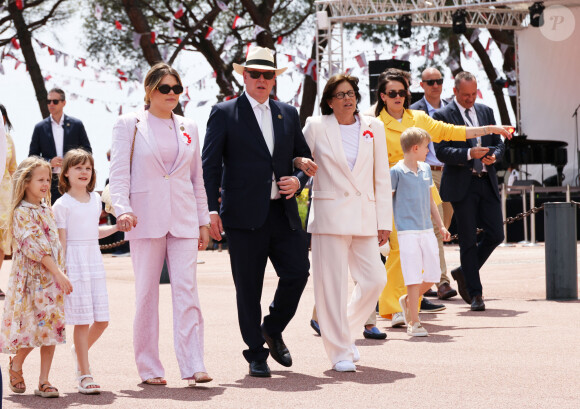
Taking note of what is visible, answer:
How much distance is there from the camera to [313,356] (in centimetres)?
770

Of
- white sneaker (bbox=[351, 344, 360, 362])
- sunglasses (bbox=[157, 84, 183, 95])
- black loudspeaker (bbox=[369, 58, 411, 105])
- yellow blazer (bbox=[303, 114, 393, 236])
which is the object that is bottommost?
white sneaker (bbox=[351, 344, 360, 362])

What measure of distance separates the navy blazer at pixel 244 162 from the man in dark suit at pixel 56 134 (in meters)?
6.25

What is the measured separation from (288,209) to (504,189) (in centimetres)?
1526

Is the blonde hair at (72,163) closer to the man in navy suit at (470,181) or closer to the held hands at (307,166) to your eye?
the held hands at (307,166)

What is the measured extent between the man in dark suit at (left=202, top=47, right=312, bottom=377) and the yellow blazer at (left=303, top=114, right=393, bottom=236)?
0.23 m

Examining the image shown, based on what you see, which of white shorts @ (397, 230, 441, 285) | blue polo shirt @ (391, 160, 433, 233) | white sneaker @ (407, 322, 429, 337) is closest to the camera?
white sneaker @ (407, 322, 429, 337)

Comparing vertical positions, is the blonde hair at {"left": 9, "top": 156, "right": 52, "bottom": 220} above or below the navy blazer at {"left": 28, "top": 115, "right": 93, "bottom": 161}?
below

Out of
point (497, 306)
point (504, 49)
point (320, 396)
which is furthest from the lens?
point (504, 49)

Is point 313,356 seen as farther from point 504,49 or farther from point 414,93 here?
point 504,49

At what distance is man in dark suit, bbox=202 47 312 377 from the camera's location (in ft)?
22.5

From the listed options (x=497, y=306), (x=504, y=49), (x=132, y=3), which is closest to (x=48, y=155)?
(x=497, y=306)

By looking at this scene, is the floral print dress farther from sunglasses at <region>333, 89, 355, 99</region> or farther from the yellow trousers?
the yellow trousers

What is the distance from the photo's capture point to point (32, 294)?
6426mm

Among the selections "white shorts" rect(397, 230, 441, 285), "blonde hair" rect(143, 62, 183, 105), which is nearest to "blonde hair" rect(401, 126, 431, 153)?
"white shorts" rect(397, 230, 441, 285)
